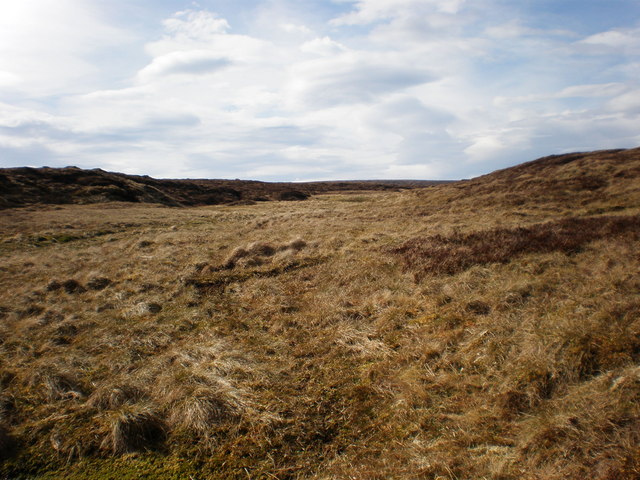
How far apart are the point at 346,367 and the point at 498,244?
320 inches

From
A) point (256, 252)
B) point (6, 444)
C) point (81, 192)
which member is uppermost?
point (81, 192)

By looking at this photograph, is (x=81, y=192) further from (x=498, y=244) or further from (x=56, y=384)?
(x=498, y=244)

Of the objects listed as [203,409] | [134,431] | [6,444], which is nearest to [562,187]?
[203,409]

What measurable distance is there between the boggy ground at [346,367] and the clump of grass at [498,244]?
93mm

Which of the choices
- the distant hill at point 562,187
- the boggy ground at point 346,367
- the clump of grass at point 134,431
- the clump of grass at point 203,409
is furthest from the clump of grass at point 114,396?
the distant hill at point 562,187

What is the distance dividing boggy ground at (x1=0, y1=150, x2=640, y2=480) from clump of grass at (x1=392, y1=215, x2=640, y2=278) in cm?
9

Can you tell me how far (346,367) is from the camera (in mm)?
6211

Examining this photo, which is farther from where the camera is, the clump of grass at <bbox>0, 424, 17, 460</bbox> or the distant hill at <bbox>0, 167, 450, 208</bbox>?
the distant hill at <bbox>0, 167, 450, 208</bbox>

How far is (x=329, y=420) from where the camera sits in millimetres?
4918

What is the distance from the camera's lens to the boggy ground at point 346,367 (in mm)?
4102

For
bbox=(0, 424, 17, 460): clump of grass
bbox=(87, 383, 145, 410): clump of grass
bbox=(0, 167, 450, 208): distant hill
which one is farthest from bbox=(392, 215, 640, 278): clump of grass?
bbox=(0, 167, 450, 208): distant hill

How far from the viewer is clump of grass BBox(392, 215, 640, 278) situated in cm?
1066

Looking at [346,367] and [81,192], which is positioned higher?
[81,192]

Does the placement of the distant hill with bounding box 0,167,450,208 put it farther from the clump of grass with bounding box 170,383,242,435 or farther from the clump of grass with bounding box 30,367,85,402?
the clump of grass with bounding box 170,383,242,435
